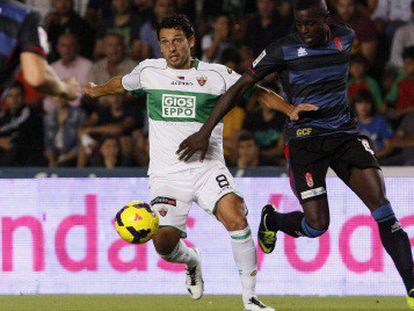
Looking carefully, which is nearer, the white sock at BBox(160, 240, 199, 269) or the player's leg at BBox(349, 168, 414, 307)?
the player's leg at BBox(349, 168, 414, 307)

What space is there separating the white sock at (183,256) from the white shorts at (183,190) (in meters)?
0.24

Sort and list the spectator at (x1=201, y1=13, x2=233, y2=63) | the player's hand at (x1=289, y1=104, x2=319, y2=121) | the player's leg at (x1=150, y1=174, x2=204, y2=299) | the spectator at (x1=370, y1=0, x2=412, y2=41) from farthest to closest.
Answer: the spectator at (x1=201, y1=13, x2=233, y2=63), the spectator at (x1=370, y1=0, x2=412, y2=41), the player's leg at (x1=150, y1=174, x2=204, y2=299), the player's hand at (x1=289, y1=104, x2=319, y2=121)

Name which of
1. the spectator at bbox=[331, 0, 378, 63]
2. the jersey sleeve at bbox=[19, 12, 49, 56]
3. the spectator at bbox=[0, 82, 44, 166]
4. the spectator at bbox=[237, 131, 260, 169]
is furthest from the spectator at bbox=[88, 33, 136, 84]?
the jersey sleeve at bbox=[19, 12, 49, 56]

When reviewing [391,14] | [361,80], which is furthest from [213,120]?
[391,14]

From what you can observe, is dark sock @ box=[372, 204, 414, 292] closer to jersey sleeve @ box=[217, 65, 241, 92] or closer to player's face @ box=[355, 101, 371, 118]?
jersey sleeve @ box=[217, 65, 241, 92]

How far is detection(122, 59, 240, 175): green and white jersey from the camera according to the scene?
9289 mm

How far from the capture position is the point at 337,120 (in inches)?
360

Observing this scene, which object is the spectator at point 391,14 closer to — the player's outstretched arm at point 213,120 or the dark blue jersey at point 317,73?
the dark blue jersey at point 317,73

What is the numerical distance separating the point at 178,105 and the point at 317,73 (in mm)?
1112

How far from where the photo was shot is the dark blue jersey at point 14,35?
7.21m

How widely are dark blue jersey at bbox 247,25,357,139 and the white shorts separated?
0.77 meters

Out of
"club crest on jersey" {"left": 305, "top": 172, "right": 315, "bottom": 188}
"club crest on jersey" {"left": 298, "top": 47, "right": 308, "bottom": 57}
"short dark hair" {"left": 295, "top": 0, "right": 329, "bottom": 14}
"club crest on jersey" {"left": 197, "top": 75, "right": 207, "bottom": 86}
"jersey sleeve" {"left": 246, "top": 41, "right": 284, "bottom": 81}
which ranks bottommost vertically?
"club crest on jersey" {"left": 305, "top": 172, "right": 315, "bottom": 188}

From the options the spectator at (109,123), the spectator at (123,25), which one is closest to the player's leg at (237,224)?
the spectator at (109,123)

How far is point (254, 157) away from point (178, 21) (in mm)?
3752
